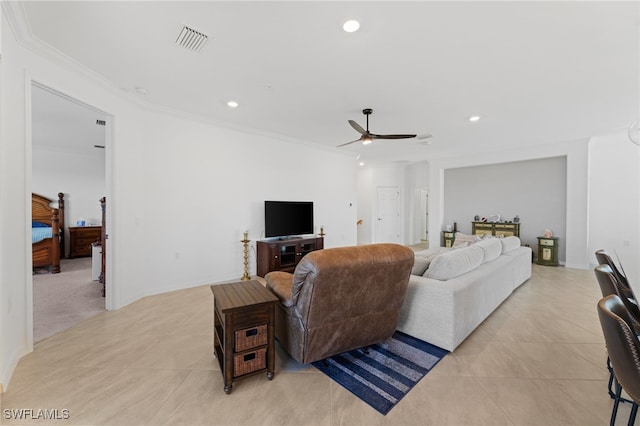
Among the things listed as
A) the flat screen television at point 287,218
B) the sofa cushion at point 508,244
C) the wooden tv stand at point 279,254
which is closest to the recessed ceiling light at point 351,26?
the flat screen television at point 287,218

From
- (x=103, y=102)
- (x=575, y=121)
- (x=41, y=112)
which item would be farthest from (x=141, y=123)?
(x=575, y=121)

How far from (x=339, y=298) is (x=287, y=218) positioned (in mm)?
3425

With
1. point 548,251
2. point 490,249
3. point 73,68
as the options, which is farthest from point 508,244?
point 73,68

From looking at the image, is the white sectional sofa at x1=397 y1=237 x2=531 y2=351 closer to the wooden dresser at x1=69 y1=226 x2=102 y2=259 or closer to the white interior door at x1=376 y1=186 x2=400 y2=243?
the white interior door at x1=376 y1=186 x2=400 y2=243

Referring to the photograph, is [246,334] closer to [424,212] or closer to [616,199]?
[616,199]

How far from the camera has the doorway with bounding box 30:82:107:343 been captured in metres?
3.17

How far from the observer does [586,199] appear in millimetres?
5367

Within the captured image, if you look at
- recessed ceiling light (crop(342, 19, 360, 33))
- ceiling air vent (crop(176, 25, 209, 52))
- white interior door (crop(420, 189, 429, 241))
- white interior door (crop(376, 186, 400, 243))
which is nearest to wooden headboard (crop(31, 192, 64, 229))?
ceiling air vent (crop(176, 25, 209, 52))

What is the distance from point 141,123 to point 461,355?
15.5 ft

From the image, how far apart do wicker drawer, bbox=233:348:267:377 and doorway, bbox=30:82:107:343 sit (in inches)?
87.5

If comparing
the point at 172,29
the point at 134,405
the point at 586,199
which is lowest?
the point at 134,405

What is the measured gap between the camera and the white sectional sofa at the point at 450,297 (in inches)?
91.7

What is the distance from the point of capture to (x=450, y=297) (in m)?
2.29

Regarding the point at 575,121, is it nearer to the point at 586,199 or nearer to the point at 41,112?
the point at 586,199
